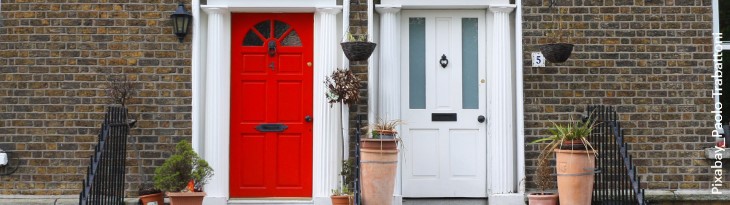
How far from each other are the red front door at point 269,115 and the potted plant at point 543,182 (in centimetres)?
227

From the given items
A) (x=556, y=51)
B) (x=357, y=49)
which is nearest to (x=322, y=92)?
(x=357, y=49)

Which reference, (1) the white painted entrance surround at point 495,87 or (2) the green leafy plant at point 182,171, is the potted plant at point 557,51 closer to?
(1) the white painted entrance surround at point 495,87

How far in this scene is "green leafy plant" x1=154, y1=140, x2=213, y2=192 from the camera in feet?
25.0

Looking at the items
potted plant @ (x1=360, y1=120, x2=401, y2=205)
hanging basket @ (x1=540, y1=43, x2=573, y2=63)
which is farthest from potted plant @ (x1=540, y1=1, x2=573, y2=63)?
potted plant @ (x1=360, y1=120, x2=401, y2=205)

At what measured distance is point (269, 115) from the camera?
8.34 metres

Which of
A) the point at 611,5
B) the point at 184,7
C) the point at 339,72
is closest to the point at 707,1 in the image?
the point at 611,5

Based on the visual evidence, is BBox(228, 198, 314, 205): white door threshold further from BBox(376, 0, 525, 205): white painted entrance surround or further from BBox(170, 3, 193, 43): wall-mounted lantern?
BBox(170, 3, 193, 43): wall-mounted lantern

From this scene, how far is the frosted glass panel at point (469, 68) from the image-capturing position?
27.5 feet

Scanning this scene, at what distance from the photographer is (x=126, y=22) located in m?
8.22

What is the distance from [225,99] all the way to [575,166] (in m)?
3.47

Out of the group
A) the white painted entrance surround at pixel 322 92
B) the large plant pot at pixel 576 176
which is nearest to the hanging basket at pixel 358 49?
the white painted entrance surround at pixel 322 92

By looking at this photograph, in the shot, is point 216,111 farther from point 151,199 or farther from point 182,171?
point 151,199

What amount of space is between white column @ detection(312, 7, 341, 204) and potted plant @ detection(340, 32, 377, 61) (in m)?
0.40

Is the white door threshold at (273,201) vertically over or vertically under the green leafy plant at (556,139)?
under
